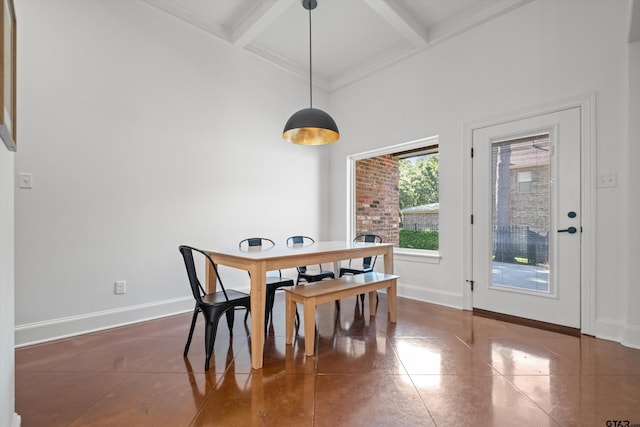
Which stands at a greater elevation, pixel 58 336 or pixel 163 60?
pixel 163 60

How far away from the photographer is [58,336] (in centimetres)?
265

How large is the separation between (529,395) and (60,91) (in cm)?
417

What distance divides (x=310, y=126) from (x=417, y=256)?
2.26m

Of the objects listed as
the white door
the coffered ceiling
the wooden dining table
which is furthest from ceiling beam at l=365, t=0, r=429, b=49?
the wooden dining table

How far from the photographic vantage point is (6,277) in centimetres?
123

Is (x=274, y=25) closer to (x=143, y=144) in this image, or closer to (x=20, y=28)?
(x=143, y=144)

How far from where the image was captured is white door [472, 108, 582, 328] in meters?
2.86

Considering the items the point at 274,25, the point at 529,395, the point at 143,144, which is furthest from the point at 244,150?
the point at 529,395


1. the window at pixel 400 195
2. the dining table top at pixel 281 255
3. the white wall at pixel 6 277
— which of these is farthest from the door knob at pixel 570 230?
the white wall at pixel 6 277

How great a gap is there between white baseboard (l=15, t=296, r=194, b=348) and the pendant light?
216 cm

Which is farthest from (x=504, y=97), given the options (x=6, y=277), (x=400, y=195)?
(x=6, y=277)

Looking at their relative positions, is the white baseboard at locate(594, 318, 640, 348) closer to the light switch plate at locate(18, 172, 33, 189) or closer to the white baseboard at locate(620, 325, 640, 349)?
the white baseboard at locate(620, 325, 640, 349)

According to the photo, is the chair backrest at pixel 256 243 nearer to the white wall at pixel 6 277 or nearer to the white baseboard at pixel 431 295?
the white baseboard at pixel 431 295

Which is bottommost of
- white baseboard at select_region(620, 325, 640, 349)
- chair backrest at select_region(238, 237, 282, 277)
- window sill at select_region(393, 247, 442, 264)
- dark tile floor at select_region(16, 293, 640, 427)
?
dark tile floor at select_region(16, 293, 640, 427)
